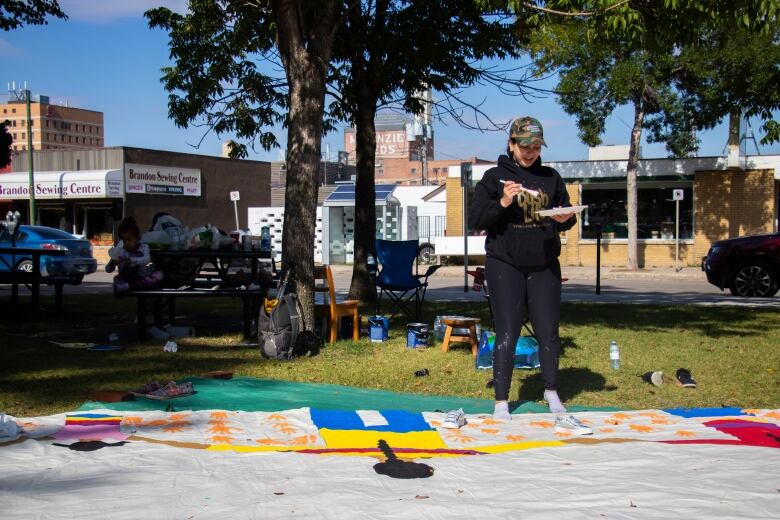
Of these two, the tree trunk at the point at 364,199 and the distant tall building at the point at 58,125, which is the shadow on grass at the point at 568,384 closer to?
the tree trunk at the point at 364,199

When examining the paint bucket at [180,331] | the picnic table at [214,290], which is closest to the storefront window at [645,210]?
the picnic table at [214,290]

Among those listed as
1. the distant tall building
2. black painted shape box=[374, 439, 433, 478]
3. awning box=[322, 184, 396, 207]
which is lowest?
black painted shape box=[374, 439, 433, 478]

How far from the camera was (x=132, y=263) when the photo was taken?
8773 millimetres

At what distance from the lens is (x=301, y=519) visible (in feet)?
10.5

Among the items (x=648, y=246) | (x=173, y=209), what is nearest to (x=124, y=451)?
(x=648, y=246)

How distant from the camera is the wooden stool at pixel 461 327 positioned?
805cm

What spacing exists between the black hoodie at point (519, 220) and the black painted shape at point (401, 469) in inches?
64.5

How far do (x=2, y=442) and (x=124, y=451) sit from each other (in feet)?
2.37

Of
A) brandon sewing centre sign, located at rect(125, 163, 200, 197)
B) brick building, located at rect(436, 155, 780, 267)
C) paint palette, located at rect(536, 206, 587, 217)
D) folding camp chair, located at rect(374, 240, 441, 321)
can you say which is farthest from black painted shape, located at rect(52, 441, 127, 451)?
brandon sewing centre sign, located at rect(125, 163, 200, 197)

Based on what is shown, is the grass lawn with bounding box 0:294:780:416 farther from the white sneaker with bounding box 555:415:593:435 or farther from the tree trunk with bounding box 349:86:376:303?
the tree trunk with bounding box 349:86:376:303

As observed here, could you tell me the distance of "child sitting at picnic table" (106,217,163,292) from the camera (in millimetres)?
8727

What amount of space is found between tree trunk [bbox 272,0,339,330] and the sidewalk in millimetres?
15240

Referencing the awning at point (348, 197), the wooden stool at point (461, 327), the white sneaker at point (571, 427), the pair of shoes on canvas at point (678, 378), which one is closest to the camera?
the white sneaker at point (571, 427)

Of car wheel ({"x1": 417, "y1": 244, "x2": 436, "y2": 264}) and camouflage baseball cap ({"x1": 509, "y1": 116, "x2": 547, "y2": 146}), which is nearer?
camouflage baseball cap ({"x1": 509, "y1": 116, "x2": 547, "y2": 146})
